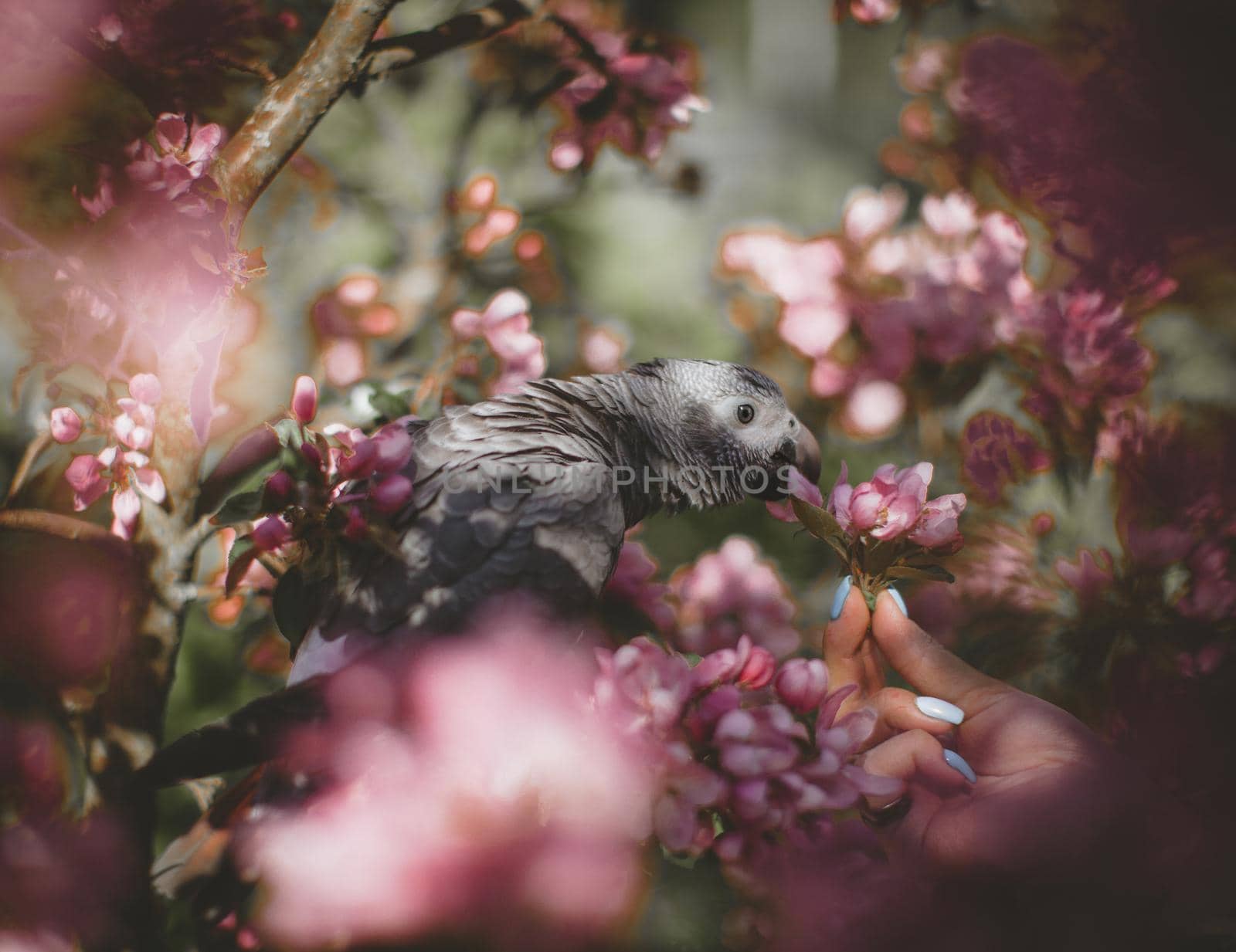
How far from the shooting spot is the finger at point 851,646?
64 centimetres

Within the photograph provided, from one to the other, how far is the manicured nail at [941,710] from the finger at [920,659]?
0.02 meters

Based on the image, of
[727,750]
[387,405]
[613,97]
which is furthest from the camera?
[613,97]

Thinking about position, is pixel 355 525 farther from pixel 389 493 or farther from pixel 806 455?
pixel 806 455

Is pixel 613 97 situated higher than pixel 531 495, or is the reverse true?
pixel 613 97

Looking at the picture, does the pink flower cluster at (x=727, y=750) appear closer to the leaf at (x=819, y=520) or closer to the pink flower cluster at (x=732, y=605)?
the leaf at (x=819, y=520)

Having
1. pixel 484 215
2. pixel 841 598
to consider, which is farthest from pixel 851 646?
pixel 484 215

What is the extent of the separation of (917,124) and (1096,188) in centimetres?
29

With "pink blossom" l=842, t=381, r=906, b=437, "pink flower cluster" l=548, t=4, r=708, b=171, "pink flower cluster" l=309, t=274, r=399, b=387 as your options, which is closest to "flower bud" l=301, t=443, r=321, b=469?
"pink flower cluster" l=309, t=274, r=399, b=387

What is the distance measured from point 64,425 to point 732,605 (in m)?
0.66

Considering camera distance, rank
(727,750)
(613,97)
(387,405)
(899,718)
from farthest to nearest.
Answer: (613,97) < (387,405) < (899,718) < (727,750)

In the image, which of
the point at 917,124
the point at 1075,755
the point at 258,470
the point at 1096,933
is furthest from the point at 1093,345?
the point at 258,470

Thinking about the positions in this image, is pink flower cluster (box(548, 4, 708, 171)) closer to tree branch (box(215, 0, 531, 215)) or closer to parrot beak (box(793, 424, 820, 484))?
tree branch (box(215, 0, 531, 215))

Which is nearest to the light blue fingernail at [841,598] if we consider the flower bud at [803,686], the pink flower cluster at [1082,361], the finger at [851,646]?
the finger at [851,646]

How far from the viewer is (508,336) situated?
2.65 ft
